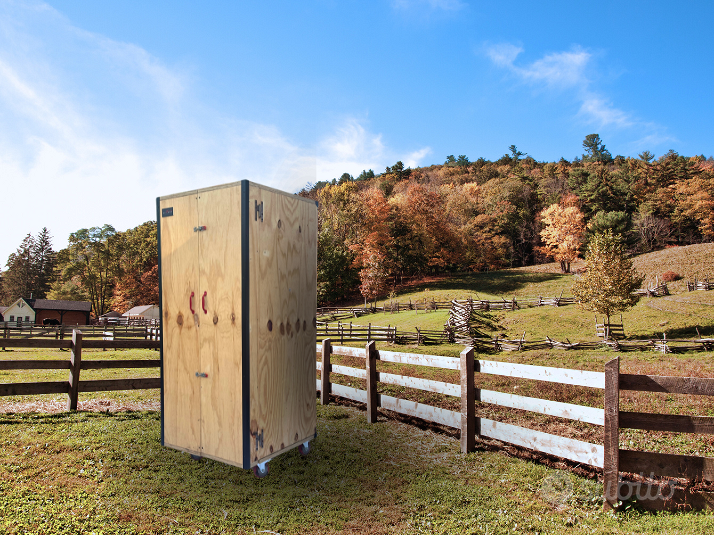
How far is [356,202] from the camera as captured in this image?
56969 millimetres

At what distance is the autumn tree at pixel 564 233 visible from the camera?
5409 centimetres

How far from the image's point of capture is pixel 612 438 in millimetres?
3828

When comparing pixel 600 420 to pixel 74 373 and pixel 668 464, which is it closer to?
pixel 668 464

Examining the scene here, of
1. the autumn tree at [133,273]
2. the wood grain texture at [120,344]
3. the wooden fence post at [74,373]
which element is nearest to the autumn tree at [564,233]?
the wood grain texture at [120,344]

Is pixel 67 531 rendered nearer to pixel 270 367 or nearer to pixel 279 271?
pixel 270 367

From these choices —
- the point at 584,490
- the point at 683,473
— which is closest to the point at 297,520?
the point at 584,490

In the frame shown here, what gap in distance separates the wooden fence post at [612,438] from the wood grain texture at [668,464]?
9 cm

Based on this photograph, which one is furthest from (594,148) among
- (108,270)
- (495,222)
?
(108,270)

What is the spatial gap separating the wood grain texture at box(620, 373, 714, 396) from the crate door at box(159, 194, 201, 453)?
4.37 meters

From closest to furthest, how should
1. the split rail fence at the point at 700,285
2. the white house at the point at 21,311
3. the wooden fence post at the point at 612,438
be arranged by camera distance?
1. the wooden fence post at the point at 612,438
2. the split rail fence at the point at 700,285
3. the white house at the point at 21,311

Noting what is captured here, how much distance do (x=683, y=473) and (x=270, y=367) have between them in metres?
4.06

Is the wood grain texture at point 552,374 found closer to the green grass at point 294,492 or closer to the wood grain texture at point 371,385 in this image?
the green grass at point 294,492

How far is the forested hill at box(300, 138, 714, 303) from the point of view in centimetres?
5312

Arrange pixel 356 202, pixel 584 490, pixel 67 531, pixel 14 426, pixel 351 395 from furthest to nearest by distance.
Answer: pixel 356 202
pixel 351 395
pixel 14 426
pixel 584 490
pixel 67 531
